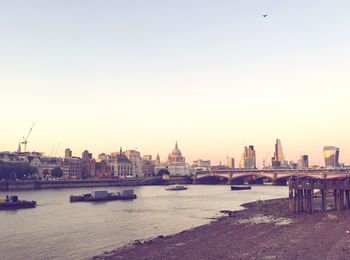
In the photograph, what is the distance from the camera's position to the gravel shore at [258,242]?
1641 inches

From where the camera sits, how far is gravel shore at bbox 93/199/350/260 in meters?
41.7

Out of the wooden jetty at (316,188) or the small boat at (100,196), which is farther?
the small boat at (100,196)

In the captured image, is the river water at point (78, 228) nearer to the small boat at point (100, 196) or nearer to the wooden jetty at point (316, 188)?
the wooden jetty at point (316, 188)

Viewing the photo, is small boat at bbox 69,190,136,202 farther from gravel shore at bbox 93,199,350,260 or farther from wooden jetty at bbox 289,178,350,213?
wooden jetty at bbox 289,178,350,213

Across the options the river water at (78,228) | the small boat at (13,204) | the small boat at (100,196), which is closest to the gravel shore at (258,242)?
the river water at (78,228)

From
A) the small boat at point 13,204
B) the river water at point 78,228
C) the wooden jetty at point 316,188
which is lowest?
the river water at point 78,228

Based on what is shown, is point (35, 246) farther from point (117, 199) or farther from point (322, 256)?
point (117, 199)

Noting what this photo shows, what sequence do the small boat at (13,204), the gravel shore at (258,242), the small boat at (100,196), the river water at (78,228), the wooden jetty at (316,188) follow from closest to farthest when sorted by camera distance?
the gravel shore at (258,242) → the river water at (78,228) → the wooden jetty at (316,188) → the small boat at (13,204) → the small boat at (100,196)

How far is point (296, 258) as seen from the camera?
1522 inches

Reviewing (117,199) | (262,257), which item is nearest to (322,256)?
(262,257)

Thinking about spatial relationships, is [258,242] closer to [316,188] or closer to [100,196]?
[316,188]

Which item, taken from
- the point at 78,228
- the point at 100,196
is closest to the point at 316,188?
the point at 78,228

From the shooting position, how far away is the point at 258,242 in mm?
48406

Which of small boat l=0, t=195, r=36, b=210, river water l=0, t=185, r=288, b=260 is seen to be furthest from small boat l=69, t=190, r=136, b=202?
river water l=0, t=185, r=288, b=260
